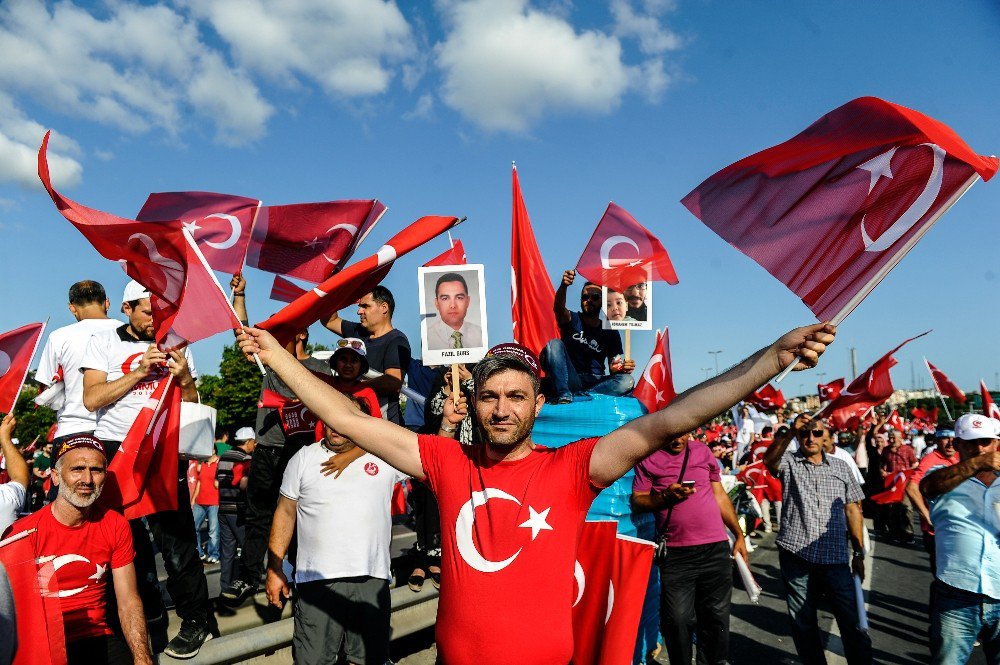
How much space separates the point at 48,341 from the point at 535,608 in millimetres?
4103

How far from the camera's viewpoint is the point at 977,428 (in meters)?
5.45

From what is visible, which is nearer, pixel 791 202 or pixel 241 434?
pixel 791 202

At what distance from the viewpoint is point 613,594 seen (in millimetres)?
3592

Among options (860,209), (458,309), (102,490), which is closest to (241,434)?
(458,309)

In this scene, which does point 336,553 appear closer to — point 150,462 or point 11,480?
A: point 150,462

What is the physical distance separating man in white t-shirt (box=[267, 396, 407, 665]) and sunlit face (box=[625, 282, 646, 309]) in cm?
377

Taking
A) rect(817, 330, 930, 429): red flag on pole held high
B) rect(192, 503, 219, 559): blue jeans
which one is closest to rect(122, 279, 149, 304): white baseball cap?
rect(817, 330, 930, 429): red flag on pole held high

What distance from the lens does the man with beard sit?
4707 millimetres

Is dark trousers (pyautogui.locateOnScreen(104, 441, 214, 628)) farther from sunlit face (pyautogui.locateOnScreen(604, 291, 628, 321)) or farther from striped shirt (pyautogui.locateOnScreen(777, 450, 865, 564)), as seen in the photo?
striped shirt (pyautogui.locateOnScreen(777, 450, 865, 564))

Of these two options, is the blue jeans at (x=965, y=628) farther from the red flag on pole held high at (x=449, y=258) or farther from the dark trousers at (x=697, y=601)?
the red flag on pole held high at (x=449, y=258)

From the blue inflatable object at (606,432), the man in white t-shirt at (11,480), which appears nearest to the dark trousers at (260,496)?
the man in white t-shirt at (11,480)

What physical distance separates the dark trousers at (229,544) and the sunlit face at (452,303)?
3.39m

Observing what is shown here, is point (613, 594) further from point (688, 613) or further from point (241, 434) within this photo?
point (241, 434)

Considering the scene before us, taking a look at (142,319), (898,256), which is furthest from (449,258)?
(898,256)
